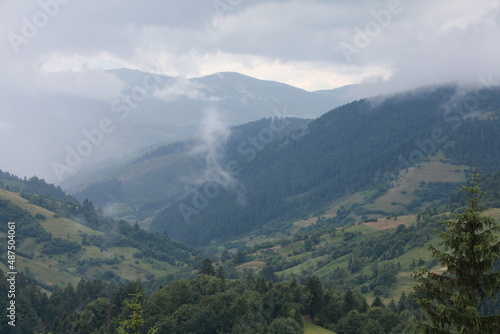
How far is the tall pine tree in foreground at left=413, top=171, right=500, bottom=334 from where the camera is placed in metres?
25.5

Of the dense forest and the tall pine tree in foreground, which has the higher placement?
the tall pine tree in foreground

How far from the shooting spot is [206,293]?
11050cm

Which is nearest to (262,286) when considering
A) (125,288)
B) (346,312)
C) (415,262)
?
(346,312)

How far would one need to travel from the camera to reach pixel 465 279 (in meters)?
26.4

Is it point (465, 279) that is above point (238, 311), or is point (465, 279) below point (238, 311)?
above

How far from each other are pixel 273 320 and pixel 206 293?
56.8 feet

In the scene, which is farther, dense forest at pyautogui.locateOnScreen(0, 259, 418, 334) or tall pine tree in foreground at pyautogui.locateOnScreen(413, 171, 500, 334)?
dense forest at pyautogui.locateOnScreen(0, 259, 418, 334)

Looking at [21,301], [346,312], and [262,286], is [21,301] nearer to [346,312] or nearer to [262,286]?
[262,286]

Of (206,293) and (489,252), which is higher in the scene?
(489,252)

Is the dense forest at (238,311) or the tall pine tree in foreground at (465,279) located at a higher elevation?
the tall pine tree in foreground at (465,279)

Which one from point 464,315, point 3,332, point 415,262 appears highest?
point 464,315

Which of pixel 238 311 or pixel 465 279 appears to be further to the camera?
pixel 238 311

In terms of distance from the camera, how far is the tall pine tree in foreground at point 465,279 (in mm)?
25484

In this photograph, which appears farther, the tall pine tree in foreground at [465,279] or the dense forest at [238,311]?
the dense forest at [238,311]
